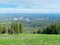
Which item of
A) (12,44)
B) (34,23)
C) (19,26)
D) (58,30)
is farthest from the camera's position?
(34,23)

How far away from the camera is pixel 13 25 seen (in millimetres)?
41719

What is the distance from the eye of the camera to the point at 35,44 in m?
15.4

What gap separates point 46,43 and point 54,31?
20.3 metres

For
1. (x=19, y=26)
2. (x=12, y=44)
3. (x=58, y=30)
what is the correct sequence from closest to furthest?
(x=12, y=44)
(x=58, y=30)
(x=19, y=26)

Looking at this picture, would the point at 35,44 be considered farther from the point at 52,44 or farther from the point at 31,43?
the point at 52,44

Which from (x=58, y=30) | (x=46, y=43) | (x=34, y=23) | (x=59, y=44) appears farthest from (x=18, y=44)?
(x=34, y=23)

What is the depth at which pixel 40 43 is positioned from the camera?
15711mm

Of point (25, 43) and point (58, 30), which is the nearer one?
point (25, 43)

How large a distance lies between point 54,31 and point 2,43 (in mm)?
21332

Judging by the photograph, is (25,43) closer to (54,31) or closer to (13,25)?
(54,31)

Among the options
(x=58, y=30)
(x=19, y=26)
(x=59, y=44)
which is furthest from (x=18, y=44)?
(x=19, y=26)

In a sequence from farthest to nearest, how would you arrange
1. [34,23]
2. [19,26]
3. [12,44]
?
[34,23]
[19,26]
[12,44]

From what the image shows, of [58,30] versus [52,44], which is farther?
[58,30]

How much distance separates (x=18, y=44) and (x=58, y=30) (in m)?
21.1
